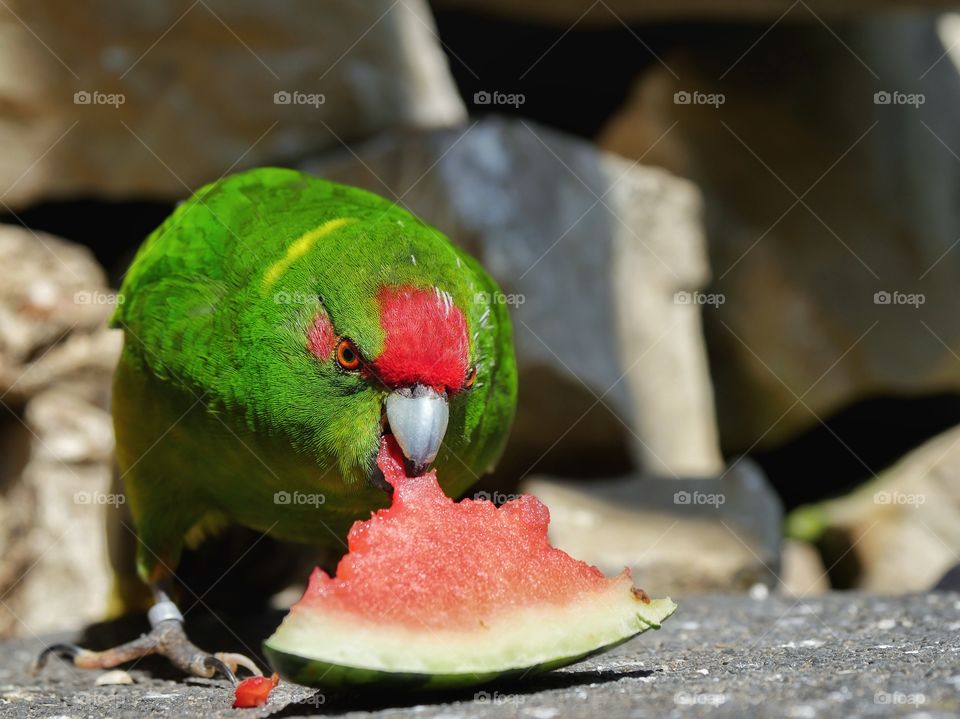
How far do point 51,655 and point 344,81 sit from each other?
324cm

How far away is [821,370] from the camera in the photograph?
21.0 feet

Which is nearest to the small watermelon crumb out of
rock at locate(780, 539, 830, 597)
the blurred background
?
the blurred background

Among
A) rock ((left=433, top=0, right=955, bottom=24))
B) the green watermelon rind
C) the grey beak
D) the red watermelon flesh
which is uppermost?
rock ((left=433, top=0, right=955, bottom=24))

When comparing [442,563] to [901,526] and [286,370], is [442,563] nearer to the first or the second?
[286,370]

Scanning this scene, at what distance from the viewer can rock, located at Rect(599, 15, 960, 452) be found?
246 inches

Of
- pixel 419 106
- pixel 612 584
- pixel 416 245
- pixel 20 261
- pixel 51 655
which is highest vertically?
pixel 419 106

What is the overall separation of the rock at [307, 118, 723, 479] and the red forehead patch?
2.82 metres

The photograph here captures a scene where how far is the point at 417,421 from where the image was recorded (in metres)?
2.33

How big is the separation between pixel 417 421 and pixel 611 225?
12.0ft

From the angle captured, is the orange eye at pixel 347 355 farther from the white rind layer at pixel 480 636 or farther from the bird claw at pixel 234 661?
the bird claw at pixel 234 661

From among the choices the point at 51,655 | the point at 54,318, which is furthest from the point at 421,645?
the point at 54,318

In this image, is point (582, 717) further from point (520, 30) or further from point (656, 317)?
point (520, 30)

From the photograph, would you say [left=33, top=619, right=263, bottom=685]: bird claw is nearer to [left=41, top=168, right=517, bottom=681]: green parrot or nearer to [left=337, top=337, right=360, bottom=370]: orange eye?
[left=41, top=168, right=517, bottom=681]: green parrot

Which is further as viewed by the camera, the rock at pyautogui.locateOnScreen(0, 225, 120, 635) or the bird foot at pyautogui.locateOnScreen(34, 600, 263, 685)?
the rock at pyautogui.locateOnScreen(0, 225, 120, 635)
